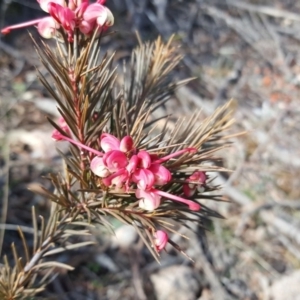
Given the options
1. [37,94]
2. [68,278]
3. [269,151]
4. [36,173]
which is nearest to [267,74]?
[269,151]

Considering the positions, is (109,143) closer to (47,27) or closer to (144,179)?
(144,179)

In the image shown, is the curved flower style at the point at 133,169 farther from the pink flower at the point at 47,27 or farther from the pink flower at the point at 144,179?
the pink flower at the point at 47,27

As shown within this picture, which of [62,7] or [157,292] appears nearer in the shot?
[62,7]

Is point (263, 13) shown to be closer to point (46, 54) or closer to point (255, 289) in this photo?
point (255, 289)

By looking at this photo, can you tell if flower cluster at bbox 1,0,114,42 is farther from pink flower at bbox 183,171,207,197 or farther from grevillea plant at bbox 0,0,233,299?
pink flower at bbox 183,171,207,197

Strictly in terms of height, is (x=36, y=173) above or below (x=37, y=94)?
below

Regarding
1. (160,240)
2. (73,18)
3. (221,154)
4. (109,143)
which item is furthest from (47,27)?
(221,154)

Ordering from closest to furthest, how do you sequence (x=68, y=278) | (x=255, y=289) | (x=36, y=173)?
(x=68, y=278) → (x=255, y=289) → (x=36, y=173)
